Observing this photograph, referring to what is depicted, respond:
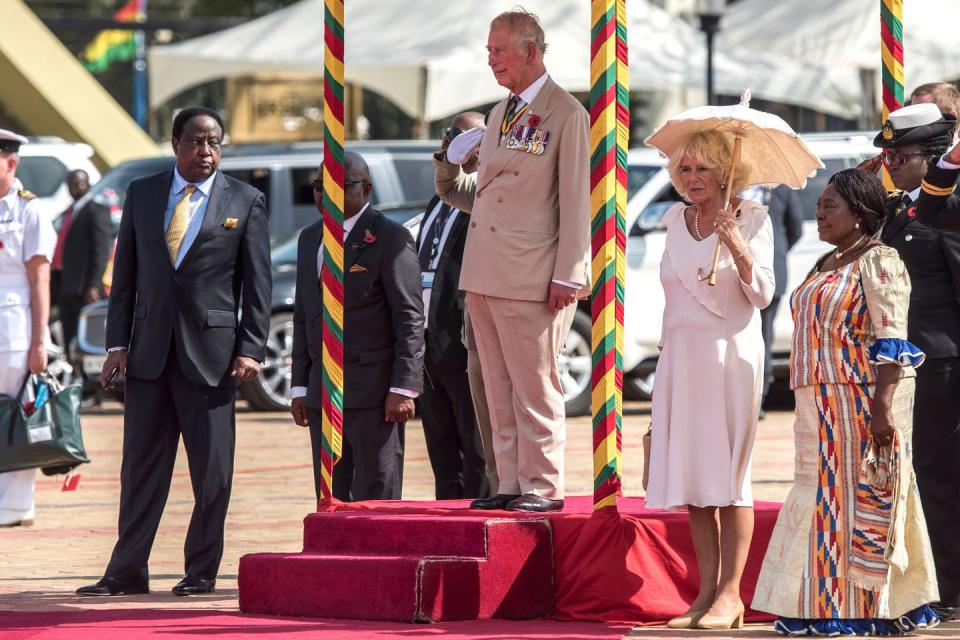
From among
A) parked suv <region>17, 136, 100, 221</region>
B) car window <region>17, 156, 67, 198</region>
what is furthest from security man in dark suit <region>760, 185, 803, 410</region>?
car window <region>17, 156, 67, 198</region>

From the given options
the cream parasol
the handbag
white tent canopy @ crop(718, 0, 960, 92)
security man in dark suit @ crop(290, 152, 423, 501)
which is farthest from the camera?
white tent canopy @ crop(718, 0, 960, 92)

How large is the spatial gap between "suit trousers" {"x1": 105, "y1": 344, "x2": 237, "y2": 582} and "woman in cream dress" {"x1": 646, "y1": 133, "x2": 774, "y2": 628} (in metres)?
2.16

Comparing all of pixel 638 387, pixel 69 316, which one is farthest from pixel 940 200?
pixel 69 316

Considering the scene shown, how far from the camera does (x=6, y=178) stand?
11094 mm

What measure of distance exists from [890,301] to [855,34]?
49.5ft

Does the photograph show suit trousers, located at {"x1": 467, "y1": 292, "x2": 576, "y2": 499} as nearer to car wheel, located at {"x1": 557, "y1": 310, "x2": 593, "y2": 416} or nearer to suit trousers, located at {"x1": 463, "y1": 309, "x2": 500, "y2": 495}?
suit trousers, located at {"x1": 463, "y1": 309, "x2": 500, "y2": 495}

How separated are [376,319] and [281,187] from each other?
911 centimetres

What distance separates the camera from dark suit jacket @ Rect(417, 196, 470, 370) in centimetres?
951

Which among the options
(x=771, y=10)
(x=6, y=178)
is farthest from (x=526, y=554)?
(x=771, y=10)

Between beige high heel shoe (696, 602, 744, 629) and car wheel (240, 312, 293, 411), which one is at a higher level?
car wheel (240, 312, 293, 411)

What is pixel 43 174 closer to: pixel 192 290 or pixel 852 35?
pixel 852 35

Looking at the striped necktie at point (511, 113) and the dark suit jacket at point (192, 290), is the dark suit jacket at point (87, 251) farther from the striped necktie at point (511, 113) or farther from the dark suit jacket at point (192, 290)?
the striped necktie at point (511, 113)

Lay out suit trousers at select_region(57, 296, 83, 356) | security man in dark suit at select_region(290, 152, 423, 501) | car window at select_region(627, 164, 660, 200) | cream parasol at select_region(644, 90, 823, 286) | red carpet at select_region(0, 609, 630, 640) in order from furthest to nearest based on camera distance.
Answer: suit trousers at select_region(57, 296, 83, 356) → car window at select_region(627, 164, 660, 200) → security man in dark suit at select_region(290, 152, 423, 501) → cream parasol at select_region(644, 90, 823, 286) → red carpet at select_region(0, 609, 630, 640)

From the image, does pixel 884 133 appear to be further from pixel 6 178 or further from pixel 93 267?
pixel 93 267
